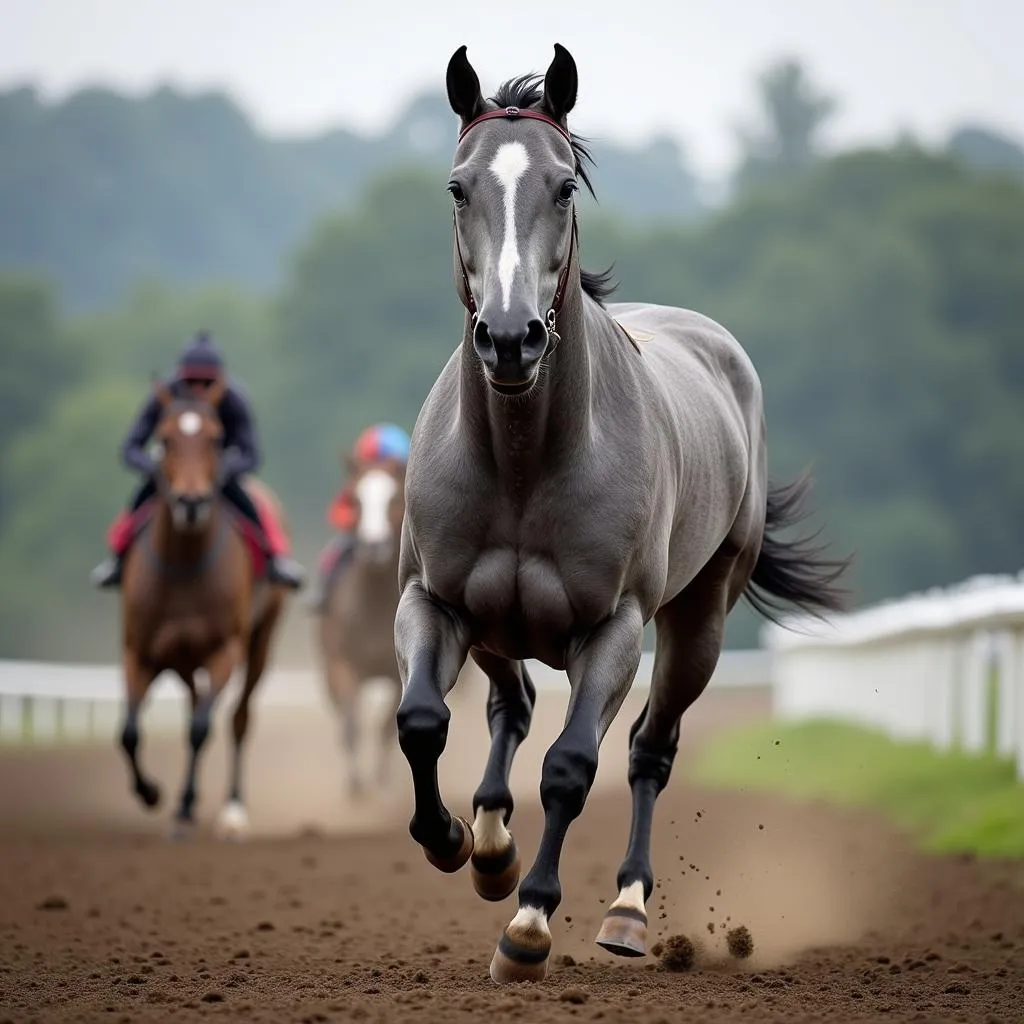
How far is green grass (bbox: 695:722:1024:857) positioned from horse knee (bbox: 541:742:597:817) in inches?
69.2

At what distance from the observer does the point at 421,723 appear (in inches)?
221

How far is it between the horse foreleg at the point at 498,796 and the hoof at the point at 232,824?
583 cm

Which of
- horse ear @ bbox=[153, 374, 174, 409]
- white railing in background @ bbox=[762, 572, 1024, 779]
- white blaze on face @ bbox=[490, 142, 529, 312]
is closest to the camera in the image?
white blaze on face @ bbox=[490, 142, 529, 312]

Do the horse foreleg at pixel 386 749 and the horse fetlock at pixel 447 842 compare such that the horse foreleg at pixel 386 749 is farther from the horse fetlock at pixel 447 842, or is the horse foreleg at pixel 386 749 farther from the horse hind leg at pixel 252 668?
the horse fetlock at pixel 447 842

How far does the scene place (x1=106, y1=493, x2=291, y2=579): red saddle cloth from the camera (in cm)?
1287

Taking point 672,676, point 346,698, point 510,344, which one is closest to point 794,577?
point 672,676

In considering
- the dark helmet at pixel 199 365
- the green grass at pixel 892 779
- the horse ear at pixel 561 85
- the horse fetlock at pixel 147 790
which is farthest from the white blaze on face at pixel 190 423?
the horse ear at pixel 561 85

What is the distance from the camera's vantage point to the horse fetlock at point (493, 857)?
632 centimetres

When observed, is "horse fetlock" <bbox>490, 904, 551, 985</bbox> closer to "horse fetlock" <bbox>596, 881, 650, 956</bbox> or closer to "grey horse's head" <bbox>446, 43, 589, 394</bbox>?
"horse fetlock" <bbox>596, 881, 650, 956</bbox>

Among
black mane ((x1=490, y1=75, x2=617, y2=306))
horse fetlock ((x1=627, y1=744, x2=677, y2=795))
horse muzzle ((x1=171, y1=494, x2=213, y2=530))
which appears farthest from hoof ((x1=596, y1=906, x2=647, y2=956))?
horse muzzle ((x1=171, y1=494, x2=213, y2=530))

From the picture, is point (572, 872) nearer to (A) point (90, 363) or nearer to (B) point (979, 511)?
(B) point (979, 511)

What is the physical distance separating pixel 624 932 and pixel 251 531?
7589 mm

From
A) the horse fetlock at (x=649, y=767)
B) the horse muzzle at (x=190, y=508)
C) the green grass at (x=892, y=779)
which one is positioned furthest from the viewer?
the horse muzzle at (x=190, y=508)

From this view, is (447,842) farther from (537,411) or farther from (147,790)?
(147,790)
